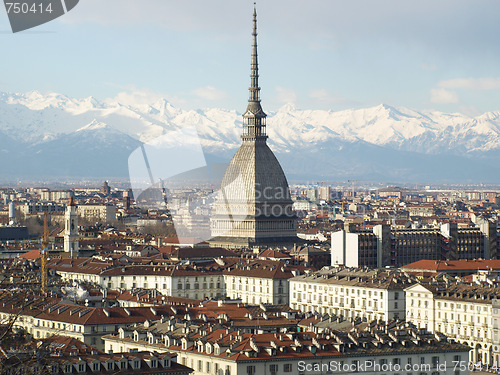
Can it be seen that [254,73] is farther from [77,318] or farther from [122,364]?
[122,364]

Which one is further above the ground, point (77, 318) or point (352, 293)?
point (77, 318)

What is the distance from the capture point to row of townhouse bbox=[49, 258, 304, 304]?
8375 centimetres

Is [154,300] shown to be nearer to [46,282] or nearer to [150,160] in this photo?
[46,282]

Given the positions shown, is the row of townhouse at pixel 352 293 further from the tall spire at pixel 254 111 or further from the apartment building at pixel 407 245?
the tall spire at pixel 254 111

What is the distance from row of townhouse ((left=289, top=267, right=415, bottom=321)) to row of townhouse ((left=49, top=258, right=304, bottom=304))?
2.75 metres

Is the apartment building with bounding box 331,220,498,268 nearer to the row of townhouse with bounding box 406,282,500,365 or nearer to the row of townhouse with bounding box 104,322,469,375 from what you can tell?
the row of townhouse with bounding box 406,282,500,365

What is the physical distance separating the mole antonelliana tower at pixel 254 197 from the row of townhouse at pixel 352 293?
48.3m

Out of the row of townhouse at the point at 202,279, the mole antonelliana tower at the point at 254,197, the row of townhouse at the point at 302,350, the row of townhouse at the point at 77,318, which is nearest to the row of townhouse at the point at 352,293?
the row of townhouse at the point at 202,279

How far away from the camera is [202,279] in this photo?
285 ft

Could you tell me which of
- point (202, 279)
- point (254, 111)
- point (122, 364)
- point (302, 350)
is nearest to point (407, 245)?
point (202, 279)

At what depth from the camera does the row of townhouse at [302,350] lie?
149 feet

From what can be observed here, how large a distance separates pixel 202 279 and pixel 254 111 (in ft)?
188

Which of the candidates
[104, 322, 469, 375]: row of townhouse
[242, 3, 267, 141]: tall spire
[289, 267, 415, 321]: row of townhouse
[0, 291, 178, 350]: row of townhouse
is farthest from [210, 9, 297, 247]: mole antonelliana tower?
[104, 322, 469, 375]: row of townhouse

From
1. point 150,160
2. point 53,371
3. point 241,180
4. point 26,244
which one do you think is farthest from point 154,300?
point 241,180
